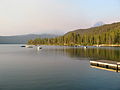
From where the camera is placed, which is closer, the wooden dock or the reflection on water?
the wooden dock

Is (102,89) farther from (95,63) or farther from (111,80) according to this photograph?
(95,63)

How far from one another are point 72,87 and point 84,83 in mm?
3991

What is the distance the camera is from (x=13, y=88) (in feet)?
96.3

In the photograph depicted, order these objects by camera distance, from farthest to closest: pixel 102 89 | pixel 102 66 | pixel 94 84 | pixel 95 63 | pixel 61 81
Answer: pixel 95 63, pixel 102 66, pixel 61 81, pixel 94 84, pixel 102 89

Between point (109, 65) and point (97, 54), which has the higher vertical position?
point (97, 54)

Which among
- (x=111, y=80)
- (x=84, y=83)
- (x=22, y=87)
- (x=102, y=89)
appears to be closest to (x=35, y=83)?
(x=22, y=87)

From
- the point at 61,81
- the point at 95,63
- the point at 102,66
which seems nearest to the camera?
the point at 61,81

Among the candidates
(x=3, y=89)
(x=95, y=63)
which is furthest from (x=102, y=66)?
(x=3, y=89)

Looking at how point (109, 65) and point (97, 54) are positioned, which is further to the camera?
point (97, 54)

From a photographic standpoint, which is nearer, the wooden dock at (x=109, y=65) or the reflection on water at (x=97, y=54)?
the wooden dock at (x=109, y=65)

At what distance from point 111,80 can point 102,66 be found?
56.7 feet

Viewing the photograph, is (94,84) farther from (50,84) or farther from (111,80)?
(50,84)

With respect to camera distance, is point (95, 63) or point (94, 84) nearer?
point (94, 84)

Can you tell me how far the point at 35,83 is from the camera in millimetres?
32281
